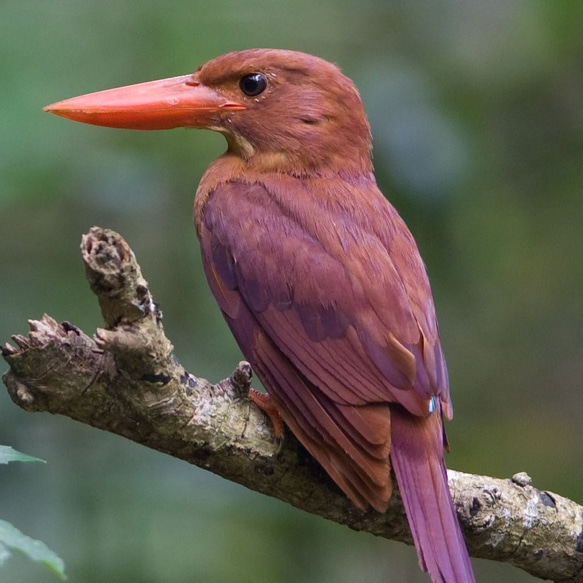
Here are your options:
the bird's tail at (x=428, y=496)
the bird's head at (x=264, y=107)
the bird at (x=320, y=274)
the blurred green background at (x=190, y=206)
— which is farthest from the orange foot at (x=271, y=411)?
the bird's head at (x=264, y=107)

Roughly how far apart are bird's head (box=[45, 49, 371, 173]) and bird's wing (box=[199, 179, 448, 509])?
0.16 meters

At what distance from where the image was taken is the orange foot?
2.35m

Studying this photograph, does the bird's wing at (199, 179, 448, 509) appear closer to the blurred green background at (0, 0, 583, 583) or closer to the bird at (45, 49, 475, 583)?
the bird at (45, 49, 475, 583)

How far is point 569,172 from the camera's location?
147 inches

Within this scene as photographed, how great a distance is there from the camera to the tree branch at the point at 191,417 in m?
1.88

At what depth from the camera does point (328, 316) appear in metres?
2.46

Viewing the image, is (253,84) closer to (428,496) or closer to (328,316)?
(328,316)

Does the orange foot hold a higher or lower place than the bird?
lower

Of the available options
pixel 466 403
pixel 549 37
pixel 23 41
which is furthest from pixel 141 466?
pixel 549 37

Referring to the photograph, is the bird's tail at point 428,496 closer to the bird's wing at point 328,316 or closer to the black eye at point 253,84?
the bird's wing at point 328,316

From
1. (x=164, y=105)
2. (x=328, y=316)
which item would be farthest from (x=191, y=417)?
(x=164, y=105)

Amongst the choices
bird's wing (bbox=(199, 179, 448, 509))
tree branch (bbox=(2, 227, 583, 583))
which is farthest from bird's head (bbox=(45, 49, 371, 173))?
tree branch (bbox=(2, 227, 583, 583))

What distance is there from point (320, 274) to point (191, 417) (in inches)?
20.7

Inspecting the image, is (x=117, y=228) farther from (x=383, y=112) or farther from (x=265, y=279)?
(x=265, y=279)
